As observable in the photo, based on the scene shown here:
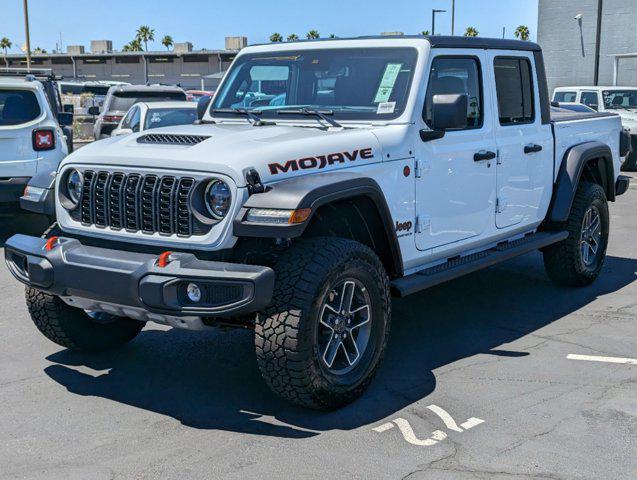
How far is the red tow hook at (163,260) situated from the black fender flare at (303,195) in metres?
0.35

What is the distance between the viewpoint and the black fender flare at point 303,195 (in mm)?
4168

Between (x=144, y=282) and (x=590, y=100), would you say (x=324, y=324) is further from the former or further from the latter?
(x=590, y=100)

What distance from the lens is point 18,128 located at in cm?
958

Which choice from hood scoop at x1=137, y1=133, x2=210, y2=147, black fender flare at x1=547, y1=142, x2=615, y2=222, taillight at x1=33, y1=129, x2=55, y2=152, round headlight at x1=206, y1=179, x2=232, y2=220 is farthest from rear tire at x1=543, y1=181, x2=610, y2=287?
taillight at x1=33, y1=129, x2=55, y2=152

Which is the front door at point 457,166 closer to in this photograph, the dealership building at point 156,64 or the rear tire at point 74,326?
the rear tire at point 74,326

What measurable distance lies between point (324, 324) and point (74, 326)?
5.77ft

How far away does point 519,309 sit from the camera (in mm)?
6844

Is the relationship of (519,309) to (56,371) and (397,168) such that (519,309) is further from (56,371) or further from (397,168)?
(56,371)

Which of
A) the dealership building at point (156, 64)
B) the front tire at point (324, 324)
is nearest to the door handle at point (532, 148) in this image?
the front tire at point (324, 324)

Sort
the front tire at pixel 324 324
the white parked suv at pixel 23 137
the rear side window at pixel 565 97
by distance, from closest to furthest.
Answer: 1. the front tire at pixel 324 324
2. the white parked suv at pixel 23 137
3. the rear side window at pixel 565 97

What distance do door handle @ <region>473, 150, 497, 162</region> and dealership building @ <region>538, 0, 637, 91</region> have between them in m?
29.0

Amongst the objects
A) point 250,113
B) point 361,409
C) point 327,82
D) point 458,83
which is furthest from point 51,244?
point 458,83

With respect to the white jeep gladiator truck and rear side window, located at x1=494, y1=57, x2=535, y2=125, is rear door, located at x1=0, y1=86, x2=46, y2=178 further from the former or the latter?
rear side window, located at x1=494, y1=57, x2=535, y2=125

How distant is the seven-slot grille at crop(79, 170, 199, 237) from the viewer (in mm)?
4406
